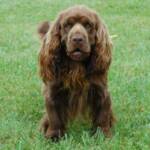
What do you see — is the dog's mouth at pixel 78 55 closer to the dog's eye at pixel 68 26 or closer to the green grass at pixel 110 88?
the dog's eye at pixel 68 26

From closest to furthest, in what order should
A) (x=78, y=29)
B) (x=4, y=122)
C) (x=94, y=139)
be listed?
(x=78, y=29)
(x=94, y=139)
(x=4, y=122)

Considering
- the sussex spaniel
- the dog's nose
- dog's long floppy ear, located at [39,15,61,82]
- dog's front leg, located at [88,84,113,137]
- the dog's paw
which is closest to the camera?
the dog's nose

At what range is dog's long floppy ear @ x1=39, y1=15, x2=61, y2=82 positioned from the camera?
19.1ft

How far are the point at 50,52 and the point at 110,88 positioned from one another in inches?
84.4

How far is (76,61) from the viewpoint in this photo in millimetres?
5809

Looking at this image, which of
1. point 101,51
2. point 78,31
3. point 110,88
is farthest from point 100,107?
point 110,88

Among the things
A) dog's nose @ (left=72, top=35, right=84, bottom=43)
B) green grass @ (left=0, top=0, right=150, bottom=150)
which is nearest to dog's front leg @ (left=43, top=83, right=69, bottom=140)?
green grass @ (left=0, top=0, right=150, bottom=150)

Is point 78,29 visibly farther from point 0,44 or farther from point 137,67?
point 0,44

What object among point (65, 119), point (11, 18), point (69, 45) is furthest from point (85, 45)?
point (11, 18)

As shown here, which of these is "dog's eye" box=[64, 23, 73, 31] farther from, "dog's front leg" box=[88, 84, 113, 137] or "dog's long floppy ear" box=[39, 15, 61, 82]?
"dog's front leg" box=[88, 84, 113, 137]

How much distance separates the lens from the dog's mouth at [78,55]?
5648 millimetres

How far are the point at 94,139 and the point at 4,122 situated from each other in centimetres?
113

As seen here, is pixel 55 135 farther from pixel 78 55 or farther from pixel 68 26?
pixel 68 26

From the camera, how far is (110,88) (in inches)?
308
